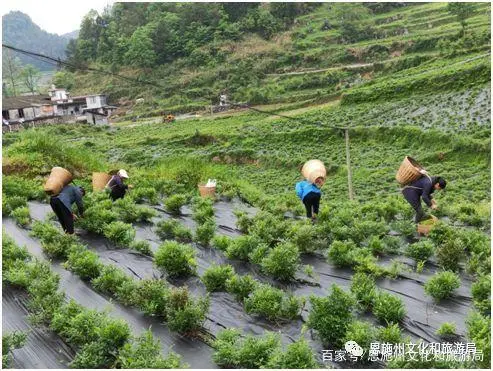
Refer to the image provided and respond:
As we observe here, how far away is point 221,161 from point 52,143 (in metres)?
20.7

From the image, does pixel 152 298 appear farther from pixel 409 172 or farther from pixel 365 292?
pixel 409 172

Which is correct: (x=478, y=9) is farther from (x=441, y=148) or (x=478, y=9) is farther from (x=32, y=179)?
(x=32, y=179)

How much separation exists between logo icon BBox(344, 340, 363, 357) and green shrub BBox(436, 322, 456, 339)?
3.60ft

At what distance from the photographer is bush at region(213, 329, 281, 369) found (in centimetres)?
484

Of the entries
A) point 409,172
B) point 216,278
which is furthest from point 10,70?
point 216,278

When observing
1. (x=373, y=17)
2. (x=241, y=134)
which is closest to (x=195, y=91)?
(x=241, y=134)

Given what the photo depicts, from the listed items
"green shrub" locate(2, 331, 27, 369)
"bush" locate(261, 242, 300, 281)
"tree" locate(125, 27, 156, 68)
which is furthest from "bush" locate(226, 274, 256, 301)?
"tree" locate(125, 27, 156, 68)

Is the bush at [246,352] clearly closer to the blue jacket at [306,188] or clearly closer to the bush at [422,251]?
the bush at [422,251]

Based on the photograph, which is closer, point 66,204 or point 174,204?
point 66,204

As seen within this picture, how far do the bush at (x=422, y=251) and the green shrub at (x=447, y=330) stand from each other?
2.04 metres

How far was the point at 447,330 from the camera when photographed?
534 cm

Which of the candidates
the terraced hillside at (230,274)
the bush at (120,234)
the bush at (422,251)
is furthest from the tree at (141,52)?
the bush at (422,251)

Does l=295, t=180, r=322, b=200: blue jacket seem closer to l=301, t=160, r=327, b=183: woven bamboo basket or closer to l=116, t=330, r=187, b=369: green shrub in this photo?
l=301, t=160, r=327, b=183: woven bamboo basket

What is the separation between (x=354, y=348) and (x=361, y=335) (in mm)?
155
